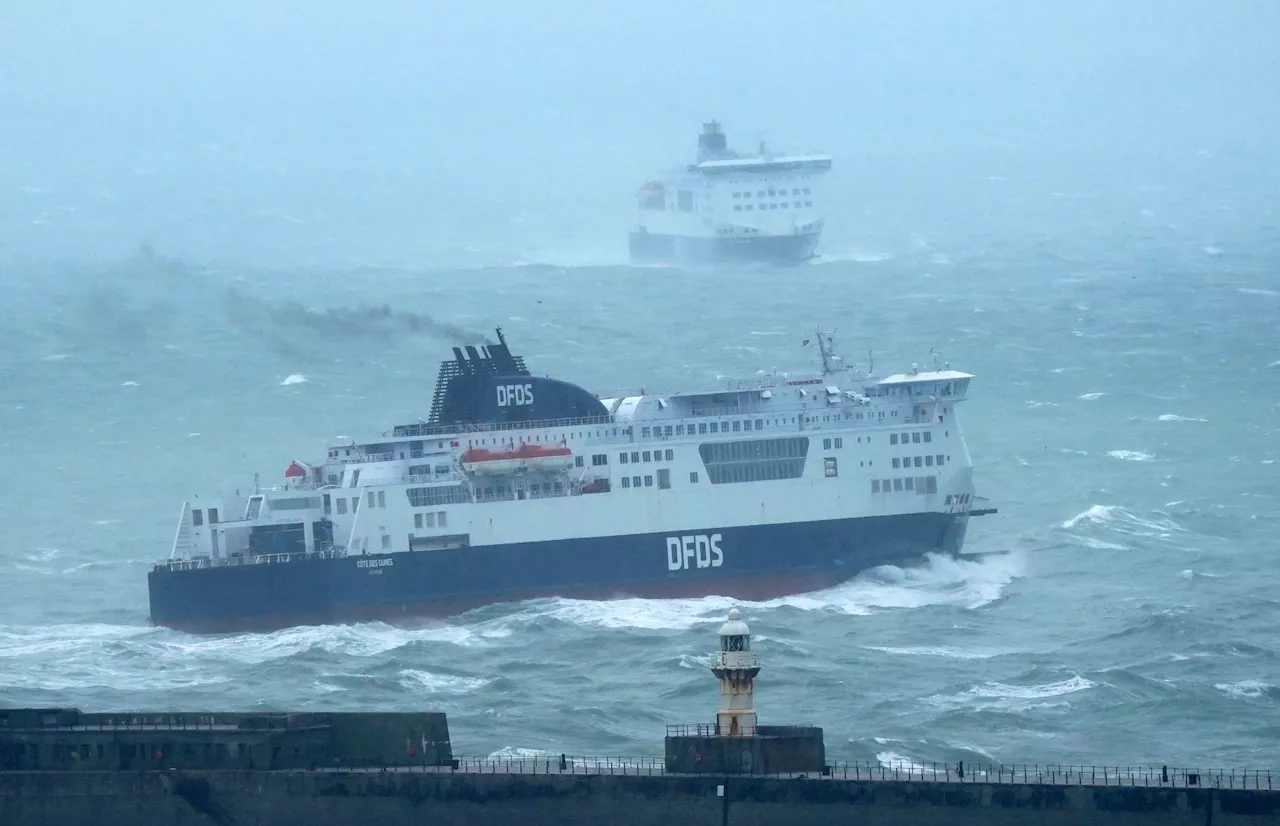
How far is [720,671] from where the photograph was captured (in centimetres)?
3709

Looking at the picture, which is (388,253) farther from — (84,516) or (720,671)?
(720,671)

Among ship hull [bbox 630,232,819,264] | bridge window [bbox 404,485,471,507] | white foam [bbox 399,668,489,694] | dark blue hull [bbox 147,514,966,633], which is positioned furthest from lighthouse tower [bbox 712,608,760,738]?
ship hull [bbox 630,232,819,264]

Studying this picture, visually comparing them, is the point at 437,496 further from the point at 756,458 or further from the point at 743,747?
the point at 743,747

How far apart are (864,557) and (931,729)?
1747 cm

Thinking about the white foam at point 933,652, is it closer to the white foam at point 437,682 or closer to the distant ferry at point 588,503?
the distant ferry at point 588,503

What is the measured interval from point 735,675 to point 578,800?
3.60 meters

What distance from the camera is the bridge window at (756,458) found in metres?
65.7

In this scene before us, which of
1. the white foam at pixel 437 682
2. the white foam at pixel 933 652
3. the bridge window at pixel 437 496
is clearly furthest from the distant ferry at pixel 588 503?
the white foam at pixel 437 682

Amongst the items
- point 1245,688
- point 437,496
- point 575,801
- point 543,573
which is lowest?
point 575,801

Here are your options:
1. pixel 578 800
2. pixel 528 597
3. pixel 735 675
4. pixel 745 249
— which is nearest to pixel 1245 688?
pixel 735 675

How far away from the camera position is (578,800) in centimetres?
3900

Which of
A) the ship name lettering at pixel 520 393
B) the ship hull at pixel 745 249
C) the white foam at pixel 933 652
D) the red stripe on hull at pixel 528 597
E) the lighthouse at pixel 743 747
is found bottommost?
the lighthouse at pixel 743 747

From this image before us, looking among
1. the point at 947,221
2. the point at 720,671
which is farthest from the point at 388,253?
the point at 720,671

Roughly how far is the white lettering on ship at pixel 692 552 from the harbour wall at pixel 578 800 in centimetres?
2516
